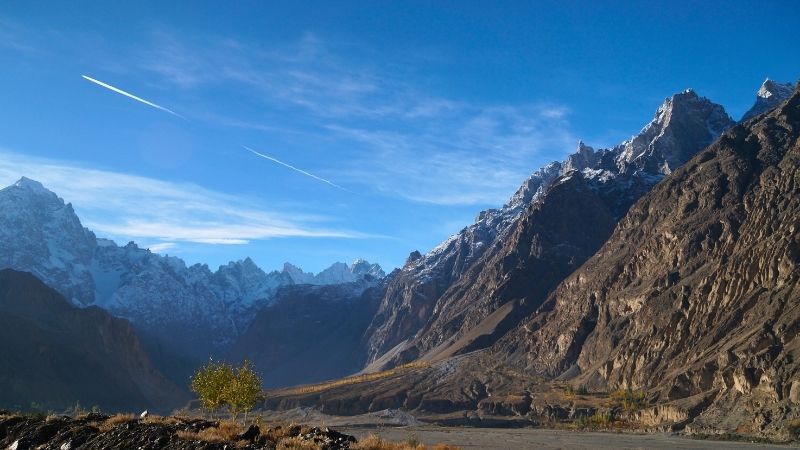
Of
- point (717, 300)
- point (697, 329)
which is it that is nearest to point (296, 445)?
point (697, 329)

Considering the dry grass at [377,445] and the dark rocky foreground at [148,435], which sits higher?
the dry grass at [377,445]

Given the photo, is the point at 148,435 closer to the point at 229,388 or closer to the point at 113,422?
the point at 113,422

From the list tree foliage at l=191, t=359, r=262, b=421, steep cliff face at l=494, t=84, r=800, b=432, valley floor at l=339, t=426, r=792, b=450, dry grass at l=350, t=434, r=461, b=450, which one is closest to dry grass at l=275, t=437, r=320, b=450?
dry grass at l=350, t=434, r=461, b=450

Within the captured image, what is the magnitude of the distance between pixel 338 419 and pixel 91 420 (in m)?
159

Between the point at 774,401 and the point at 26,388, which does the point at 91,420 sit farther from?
the point at 26,388

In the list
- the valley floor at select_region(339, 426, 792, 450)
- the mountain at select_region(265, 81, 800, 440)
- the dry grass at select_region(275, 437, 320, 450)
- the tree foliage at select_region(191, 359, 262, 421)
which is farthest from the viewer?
the mountain at select_region(265, 81, 800, 440)

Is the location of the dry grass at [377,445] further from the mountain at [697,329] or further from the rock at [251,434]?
the mountain at [697,329]

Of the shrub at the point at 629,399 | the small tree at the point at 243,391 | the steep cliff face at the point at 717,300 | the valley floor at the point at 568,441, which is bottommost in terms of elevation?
the valley floor at the point at 568,441

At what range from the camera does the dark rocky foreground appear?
2900cm

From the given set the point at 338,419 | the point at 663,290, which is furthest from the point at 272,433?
the point at 338,419

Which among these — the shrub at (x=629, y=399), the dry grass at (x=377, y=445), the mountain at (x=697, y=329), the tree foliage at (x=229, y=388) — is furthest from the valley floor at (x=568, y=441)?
the dry grass at (x=377, y=445)

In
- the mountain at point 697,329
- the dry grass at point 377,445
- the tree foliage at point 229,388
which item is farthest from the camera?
the mountain at point 697,329

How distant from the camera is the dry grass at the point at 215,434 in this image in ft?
97.3

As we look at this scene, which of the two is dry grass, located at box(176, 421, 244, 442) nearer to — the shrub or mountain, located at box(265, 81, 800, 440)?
mountain, located at box(265, 81, 800, 440)
